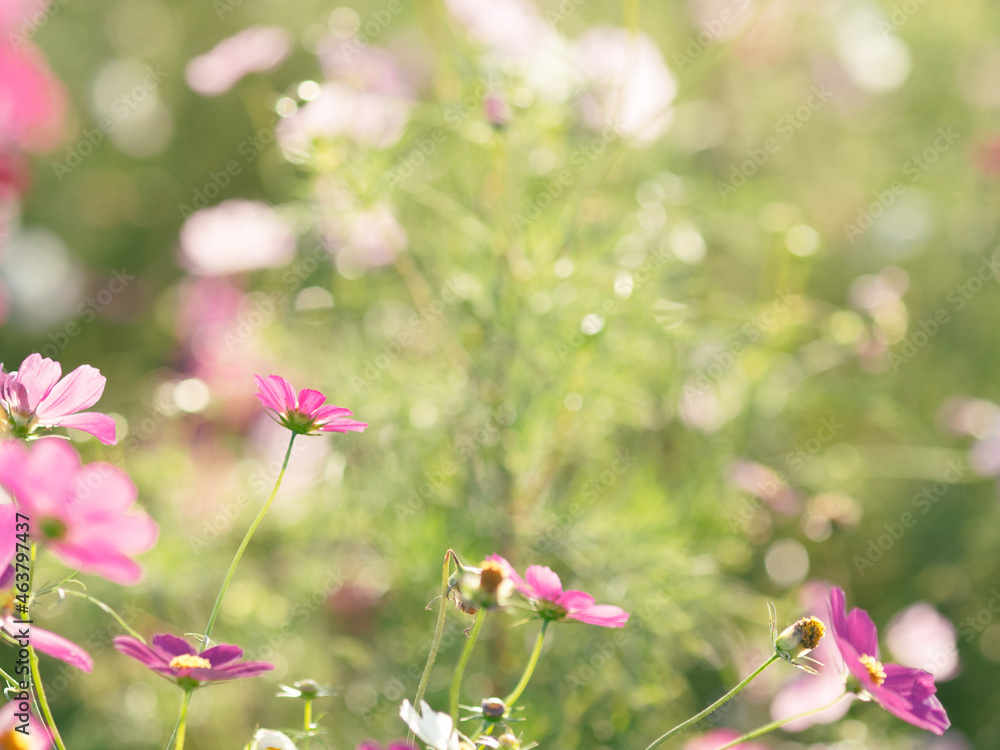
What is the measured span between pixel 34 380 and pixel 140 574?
15cm

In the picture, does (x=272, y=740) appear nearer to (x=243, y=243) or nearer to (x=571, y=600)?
(x=571, y=600)

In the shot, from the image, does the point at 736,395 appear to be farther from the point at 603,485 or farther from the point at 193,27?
the point at 193,27

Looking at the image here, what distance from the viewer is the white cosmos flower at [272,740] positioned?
1.31 ft

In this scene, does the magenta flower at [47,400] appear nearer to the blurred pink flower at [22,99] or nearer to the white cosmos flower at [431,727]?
the white cosmos flower at [431,727]

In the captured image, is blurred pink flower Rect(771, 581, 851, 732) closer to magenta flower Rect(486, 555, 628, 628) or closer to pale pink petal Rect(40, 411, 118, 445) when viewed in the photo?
magenta flower Rect(486, 555, 628, 628)

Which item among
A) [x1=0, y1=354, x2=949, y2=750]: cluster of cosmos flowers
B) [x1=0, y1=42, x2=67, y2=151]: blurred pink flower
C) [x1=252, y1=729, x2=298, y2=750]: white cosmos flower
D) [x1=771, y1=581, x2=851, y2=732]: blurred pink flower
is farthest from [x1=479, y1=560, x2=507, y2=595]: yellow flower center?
[x1=0, y1=42, x2=67, y2=151]: blurred pink flower

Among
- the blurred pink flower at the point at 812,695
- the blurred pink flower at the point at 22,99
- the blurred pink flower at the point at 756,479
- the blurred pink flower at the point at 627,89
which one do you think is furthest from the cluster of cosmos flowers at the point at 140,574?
the blurred pink flower at the point at 22,99

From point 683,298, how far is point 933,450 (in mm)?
393

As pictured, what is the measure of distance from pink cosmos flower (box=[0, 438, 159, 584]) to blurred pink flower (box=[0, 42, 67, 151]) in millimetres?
1247

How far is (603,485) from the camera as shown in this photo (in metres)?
0.92

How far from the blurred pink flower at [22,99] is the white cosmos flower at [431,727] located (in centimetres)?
131

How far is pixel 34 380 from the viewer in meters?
0.41

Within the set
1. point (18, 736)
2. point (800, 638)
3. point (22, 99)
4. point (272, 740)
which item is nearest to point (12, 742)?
point (18, 736)

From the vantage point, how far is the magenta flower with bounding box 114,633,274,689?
1.19 ft
